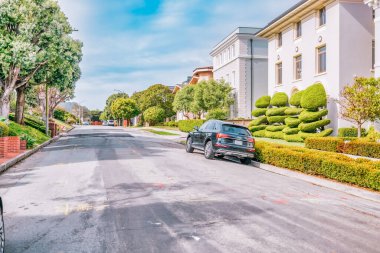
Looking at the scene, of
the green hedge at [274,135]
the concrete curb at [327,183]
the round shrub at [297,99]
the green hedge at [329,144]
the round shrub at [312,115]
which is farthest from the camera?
the green hedge at [274,135]

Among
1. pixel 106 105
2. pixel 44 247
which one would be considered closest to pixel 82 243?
pixel 44 247

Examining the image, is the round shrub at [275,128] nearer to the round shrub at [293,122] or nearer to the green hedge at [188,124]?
the round shrub at [293,122]

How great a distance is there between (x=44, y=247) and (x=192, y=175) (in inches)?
261

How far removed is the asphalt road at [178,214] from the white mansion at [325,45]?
1542 centimetres

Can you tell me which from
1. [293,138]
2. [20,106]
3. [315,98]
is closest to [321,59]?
[315,98]

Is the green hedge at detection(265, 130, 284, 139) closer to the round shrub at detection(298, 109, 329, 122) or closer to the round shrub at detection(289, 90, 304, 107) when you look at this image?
the round shrub at detection(289, 90, 304, 107)

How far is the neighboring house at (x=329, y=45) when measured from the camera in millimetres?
23828

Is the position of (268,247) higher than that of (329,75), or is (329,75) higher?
(329,75)

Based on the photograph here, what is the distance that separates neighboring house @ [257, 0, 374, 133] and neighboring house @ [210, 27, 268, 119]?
10.1 meters

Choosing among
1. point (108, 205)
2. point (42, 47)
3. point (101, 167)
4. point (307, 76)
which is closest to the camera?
point (108, 205)

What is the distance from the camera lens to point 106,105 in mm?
126500

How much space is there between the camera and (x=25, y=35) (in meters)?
22.2

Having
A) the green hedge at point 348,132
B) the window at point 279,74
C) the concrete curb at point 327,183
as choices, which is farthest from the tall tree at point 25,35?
the green hedge at point 348,132

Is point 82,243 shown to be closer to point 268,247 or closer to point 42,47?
point 268,247
